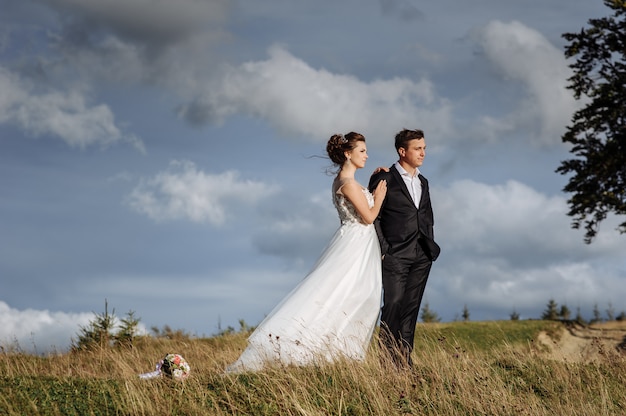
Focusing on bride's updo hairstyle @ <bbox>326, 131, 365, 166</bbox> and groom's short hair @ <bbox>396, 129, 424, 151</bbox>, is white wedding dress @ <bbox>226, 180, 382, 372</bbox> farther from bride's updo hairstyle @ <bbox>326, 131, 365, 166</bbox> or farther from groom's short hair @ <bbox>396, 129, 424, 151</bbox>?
groom's short hair @ <bbox>396, 129, 424, 151</bbox>

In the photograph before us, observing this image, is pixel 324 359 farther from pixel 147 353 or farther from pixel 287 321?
pixel 147 353

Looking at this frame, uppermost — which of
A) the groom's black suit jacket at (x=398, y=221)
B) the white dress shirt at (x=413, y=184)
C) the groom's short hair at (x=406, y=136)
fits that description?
the groom's short hair at (x=406, y=136)

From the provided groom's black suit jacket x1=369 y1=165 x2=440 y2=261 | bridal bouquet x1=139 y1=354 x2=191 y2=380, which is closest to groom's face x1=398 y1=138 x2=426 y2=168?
groom's black suit jacket x1=369 y1=165 x2=440 y2=261

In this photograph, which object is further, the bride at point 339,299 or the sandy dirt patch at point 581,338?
the sandy dirt patch at point 581,338

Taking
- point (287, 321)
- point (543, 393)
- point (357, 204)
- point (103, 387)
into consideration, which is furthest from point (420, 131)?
point (103, 387)

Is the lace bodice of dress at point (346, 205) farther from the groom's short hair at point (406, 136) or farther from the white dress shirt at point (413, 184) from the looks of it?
the groom's short hair at point (406, 136)

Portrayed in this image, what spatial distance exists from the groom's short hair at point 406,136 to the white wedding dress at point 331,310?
1003 millimetres

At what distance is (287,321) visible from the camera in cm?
937

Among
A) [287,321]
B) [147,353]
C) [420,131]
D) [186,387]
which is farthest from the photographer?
[147,353]

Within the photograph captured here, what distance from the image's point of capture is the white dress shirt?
10055mm

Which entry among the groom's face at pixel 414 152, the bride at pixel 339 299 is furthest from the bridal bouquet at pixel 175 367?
the groom's face at pixel 414 152

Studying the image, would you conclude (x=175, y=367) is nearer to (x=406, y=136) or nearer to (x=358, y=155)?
(x=358, y=155)

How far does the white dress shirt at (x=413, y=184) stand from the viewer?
1005 cm

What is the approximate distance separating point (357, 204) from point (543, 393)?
12.3 feet
